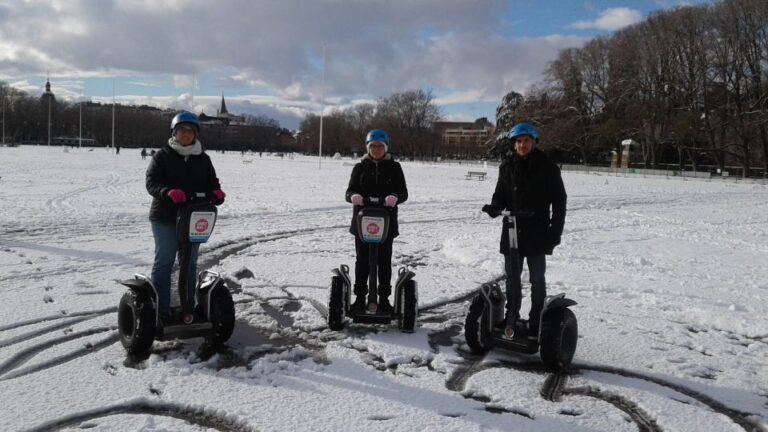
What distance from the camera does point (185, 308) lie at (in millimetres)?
4906

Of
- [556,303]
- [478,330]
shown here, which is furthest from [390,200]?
[556,303]

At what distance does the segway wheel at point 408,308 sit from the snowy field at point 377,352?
13cm

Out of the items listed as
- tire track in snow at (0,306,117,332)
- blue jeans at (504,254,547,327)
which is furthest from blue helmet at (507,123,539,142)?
tire track in snow at (0,306,117,332)

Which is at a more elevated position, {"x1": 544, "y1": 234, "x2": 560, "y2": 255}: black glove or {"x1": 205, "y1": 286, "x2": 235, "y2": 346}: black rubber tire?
{"x1": 544, "y1": 234, "x2": 560, "y2": 255}: black glove

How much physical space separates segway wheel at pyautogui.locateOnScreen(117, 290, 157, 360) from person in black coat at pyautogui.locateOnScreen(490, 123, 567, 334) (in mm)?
2957

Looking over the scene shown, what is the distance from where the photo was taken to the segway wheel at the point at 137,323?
458 cm

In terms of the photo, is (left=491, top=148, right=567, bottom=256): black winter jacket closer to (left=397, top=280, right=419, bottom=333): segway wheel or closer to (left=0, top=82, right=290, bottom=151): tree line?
(left=397, top=280, right=419, bottom=333): segway wheel

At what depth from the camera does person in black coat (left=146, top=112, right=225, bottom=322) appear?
15.7 ft

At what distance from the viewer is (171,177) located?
4.86 m

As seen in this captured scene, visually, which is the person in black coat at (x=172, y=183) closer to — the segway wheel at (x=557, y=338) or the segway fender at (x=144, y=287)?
the segway fender at (x=144, y=287)

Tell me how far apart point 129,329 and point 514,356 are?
323cm

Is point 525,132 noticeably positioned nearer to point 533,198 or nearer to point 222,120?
point 533,198

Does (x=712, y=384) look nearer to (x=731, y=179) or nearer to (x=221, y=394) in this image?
(x=221, y=394)

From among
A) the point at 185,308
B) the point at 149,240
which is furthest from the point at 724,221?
the point at 185,308
